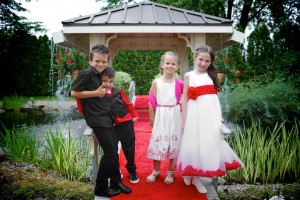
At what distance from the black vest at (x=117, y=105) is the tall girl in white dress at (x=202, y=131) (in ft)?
2.50

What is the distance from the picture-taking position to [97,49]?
351 centimetres

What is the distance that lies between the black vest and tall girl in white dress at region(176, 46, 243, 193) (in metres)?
0.76

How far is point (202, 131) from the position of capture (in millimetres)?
3600

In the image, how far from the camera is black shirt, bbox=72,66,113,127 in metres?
3.43

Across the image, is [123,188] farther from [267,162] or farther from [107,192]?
[267,162]

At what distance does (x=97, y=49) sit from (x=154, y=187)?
184 centimetres

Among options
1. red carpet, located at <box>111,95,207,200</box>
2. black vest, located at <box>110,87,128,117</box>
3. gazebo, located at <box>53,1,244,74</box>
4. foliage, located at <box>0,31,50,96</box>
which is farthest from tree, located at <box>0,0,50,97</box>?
black vest, located at <box>110,87,128,117</box>

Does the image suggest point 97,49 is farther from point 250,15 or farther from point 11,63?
point 250,15

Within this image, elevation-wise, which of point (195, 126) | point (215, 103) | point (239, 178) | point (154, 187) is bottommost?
point (239, 178)

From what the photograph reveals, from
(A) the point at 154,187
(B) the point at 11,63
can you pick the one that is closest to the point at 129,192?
(A) the point at 154,187

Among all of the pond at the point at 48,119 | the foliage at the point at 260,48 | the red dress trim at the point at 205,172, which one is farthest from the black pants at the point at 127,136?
the foliage at the point at 260,48

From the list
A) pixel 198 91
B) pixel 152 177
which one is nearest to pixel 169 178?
pixel 152 177

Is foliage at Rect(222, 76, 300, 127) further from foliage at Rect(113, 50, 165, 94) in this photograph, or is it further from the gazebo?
foliage at Rect(113, 50, 165, 94)

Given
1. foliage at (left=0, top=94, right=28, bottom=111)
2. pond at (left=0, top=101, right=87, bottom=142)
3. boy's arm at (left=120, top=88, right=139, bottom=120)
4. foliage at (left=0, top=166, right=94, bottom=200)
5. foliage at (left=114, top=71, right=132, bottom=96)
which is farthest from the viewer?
foliage at (left=0, top=94, right=28, bottom=111)
